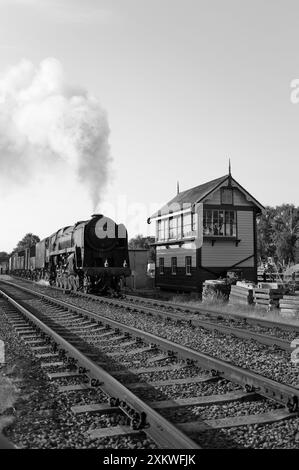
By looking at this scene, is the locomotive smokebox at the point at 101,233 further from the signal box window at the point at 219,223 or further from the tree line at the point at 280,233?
the tree line at the point at 280,233

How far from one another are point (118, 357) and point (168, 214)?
1977 cm

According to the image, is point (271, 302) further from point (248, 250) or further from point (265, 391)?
point (248, 250)

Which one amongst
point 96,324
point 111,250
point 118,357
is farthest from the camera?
point 111,250

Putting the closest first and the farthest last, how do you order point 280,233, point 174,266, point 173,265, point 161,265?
1. point 174,266
2. point 173,265
3. point 161,265
4. point 280,233

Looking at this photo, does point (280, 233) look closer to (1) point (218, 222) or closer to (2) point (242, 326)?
(1) point (218, 222)

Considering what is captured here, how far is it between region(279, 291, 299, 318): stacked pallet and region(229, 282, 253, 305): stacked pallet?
6.45ft

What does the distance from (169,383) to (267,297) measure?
896 centimetres

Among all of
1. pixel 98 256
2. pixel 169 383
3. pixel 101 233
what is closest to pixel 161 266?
pixel 98 256

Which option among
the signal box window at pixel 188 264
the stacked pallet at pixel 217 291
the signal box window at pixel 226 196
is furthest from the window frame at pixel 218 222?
the stacked pallet at pixel 217 291

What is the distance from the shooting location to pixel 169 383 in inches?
228

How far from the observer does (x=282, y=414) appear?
4.57 metres

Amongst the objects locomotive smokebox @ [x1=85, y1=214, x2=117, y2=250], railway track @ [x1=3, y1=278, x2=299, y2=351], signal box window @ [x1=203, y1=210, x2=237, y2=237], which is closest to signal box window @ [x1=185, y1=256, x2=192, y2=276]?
signal box window @ [x1=203, y1=210, x2=237, y2=237]

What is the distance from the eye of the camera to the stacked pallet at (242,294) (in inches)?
588
